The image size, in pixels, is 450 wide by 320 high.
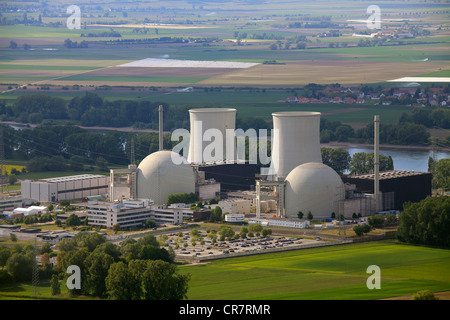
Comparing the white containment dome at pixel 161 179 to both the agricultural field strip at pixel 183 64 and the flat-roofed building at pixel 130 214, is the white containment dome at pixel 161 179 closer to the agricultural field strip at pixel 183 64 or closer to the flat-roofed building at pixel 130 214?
the flat-roofed building at pixel 130 214

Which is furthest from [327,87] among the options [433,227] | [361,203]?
[433,227]

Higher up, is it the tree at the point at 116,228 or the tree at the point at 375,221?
the tree at the point at 375,221

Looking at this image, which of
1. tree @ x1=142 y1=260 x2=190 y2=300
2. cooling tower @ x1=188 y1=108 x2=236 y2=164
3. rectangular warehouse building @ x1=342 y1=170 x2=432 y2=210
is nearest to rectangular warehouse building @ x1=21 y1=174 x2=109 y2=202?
cooling tower @ x1=188 y1=108 x2=236 y2=164

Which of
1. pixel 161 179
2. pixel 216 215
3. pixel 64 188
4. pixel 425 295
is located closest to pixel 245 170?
pixel 161 179

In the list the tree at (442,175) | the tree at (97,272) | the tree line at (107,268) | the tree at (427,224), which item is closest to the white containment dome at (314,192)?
Result: the tree at (427,224)

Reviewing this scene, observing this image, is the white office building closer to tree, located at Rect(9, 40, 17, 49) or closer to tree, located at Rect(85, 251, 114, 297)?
tree, located at Rect(85, 251, 114, 297)
